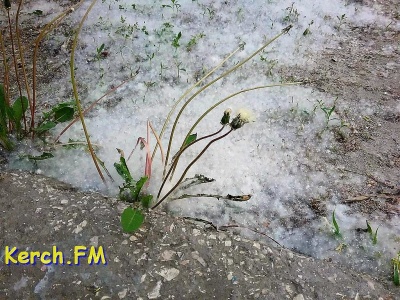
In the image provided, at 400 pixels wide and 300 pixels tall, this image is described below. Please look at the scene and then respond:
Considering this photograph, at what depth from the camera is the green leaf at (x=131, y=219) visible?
1.72 m

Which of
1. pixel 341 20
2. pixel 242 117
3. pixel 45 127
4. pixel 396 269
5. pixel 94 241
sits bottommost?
pixel 396 269

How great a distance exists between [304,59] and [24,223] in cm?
198

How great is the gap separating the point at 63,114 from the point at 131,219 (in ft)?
2.57

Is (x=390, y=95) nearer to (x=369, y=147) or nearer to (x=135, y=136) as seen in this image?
(x=369, y=147)

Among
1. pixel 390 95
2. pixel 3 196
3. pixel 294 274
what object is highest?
pixel 390 95

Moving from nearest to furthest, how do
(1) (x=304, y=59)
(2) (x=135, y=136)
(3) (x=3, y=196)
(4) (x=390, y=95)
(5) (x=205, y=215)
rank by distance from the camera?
(3) (x=3, y=196), (5) (x=205, y=215), (2) (x=135, y=136), (4) (x=390, y=95), (1) (x=304, y=59)

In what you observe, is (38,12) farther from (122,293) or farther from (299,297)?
(299,297)

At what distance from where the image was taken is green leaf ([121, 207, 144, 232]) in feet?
5.65

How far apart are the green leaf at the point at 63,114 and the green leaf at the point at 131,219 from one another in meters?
0.71

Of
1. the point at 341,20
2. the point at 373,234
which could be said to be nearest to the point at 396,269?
the point at 373,234

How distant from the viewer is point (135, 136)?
7.82 ft

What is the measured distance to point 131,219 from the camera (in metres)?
1.74

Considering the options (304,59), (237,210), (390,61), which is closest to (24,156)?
(237,210)

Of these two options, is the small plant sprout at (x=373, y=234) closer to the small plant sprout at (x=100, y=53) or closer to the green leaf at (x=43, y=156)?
the green leaf at (x=43, y=156)
